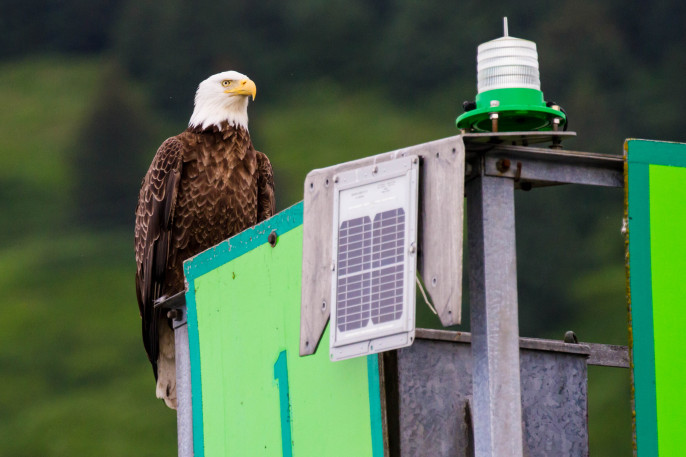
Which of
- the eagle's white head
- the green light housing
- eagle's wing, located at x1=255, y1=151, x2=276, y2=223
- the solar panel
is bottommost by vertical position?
the solar panel

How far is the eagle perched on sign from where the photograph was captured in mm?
8141

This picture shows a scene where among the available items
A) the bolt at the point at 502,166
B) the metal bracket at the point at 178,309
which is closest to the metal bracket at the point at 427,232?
the bolt at the point at 502,166

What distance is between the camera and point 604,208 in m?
23.8

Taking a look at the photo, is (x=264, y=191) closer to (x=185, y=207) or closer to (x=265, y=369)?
(x=185, y=207)

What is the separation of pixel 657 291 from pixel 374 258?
78 cm

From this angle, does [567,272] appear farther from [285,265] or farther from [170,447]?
[285,265]

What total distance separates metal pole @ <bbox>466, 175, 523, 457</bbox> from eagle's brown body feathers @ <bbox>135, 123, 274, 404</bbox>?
430 centimetres

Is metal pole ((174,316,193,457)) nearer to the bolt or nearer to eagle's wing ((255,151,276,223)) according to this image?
the bolt

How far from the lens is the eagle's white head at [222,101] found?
28.1ft

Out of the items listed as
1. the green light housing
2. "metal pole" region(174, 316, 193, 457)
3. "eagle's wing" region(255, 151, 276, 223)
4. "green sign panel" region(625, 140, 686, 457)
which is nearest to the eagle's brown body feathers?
"eagle's wing" region(255, 151, 276, 223)

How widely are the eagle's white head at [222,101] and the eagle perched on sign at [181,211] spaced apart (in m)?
0.18

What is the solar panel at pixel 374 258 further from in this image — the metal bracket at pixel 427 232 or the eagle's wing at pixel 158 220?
the eagle's wing at pixel 158 220

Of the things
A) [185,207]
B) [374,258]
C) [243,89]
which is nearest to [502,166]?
[374,258]

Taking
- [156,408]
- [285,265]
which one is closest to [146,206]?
[285,265]
